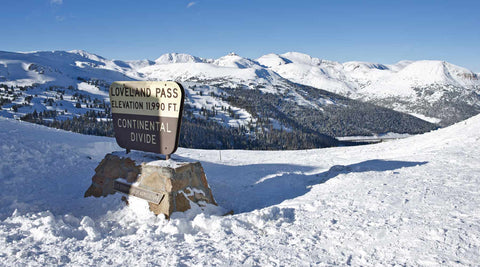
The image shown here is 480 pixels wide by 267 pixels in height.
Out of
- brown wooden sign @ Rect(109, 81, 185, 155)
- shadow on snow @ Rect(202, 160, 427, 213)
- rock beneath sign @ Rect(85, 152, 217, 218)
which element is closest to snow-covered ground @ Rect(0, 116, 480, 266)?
shadow on snow @ Rect(202, 160, 427, 213)

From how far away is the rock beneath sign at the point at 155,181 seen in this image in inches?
248

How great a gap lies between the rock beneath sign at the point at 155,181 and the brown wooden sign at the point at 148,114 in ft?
1.54

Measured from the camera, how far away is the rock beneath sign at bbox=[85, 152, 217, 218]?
6309 millimetres

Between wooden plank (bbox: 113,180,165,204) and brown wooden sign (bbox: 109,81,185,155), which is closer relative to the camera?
wooden plank (bbox: 113,180,165,204)

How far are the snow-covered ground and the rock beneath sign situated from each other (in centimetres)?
32

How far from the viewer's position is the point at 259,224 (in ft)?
17.4

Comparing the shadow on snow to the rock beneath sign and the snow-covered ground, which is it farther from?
the rock beneath sign

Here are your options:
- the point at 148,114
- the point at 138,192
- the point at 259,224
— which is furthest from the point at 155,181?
the point at 259,224

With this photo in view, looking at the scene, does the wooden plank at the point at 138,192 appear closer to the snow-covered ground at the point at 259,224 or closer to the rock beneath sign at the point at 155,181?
the rock beneath sign at the point at 155,181

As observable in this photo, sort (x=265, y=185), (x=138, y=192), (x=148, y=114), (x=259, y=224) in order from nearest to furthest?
(x=259, y=224) → (x=138, y=192) → (x=148, y=114) → (x=265, y=185)

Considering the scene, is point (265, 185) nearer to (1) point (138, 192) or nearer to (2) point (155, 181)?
(2) point (155, 181)

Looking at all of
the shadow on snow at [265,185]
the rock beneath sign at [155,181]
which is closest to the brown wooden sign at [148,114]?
the rock beneath sign at [155,181]

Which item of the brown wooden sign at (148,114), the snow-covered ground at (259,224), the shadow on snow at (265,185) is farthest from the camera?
the shadow on snow at (265,185)

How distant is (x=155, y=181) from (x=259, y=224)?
2.96 m
